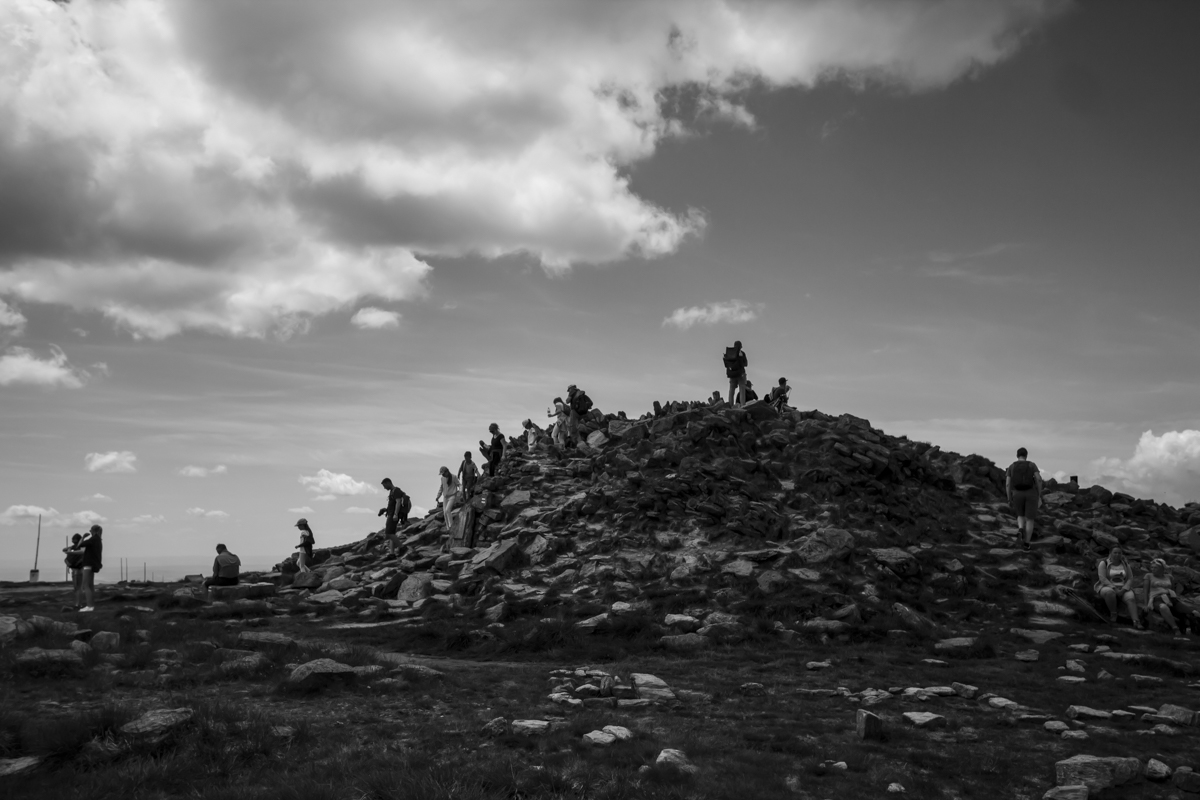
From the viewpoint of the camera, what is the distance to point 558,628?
63.4ft

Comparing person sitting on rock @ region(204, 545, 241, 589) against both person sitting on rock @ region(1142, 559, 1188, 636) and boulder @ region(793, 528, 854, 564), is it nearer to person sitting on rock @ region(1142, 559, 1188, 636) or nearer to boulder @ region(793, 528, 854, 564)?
boulder @ region(793, 528, 854, 564)

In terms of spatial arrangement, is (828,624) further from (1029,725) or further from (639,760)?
(639,760)

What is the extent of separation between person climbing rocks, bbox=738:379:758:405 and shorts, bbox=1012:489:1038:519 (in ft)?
45.2

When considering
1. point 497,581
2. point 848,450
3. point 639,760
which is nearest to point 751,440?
point 848,450

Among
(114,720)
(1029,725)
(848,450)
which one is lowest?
(1029,725)

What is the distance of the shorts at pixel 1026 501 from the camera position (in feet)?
89.1

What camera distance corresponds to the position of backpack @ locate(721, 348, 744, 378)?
37.4 meters

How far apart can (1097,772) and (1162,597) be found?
14.9m

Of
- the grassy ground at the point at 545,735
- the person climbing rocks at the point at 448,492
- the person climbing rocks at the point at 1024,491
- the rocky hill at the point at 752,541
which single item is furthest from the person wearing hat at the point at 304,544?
the person climbing rocks at the point at 1024,491

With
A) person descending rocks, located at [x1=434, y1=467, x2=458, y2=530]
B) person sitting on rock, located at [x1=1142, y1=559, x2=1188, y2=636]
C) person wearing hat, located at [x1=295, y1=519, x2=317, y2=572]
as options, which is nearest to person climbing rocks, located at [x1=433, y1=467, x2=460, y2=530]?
person descending rocks, located at [x1=434, y1=467, x2=458, y2=530]

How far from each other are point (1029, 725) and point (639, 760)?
6.65 metres

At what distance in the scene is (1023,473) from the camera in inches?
1051

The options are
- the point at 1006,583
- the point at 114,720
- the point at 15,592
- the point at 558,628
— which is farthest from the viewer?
the point at 15,592

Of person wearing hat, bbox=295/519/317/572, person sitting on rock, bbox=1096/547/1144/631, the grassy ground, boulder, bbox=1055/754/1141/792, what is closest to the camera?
the grassy ground
